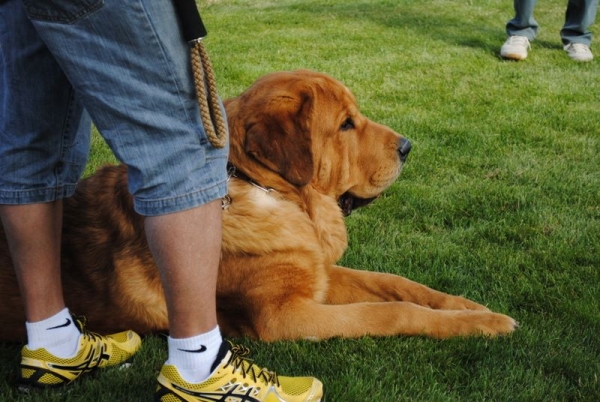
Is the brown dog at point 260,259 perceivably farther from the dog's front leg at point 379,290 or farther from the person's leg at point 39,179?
the person's leg at point 39,179

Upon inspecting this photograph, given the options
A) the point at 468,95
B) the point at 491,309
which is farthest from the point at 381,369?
the point at 468,95

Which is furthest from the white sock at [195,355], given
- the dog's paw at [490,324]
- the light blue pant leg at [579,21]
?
the light blue pant leg at [579,21]

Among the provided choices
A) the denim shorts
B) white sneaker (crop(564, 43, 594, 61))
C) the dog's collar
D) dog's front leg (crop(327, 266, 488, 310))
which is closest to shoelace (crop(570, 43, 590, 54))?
white sneaker (crop(564, 43, 594, 61))

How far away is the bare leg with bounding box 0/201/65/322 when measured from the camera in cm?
235

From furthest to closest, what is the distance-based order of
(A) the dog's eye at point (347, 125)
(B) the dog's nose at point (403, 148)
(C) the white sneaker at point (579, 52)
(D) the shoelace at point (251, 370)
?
(C) the white sneaker at point (579, 52), (B) the dog's nose at point (403, 148), (A) the dog's eye at point (347, 125), (D) the shoelace at point (251, 370)

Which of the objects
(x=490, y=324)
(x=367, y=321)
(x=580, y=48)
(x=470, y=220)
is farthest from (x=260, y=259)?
(x=580, y=48)

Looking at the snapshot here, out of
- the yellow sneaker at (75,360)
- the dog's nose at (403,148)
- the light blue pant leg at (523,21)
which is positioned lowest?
the light blue pant leg at (523,21)

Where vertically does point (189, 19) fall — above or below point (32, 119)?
above

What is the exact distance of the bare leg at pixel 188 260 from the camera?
1.96 metres

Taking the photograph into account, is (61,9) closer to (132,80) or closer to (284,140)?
(132,80)

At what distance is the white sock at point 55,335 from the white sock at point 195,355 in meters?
0.54

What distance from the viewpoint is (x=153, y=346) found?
108 inches

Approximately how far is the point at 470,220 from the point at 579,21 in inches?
255

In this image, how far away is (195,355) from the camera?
207 cm
